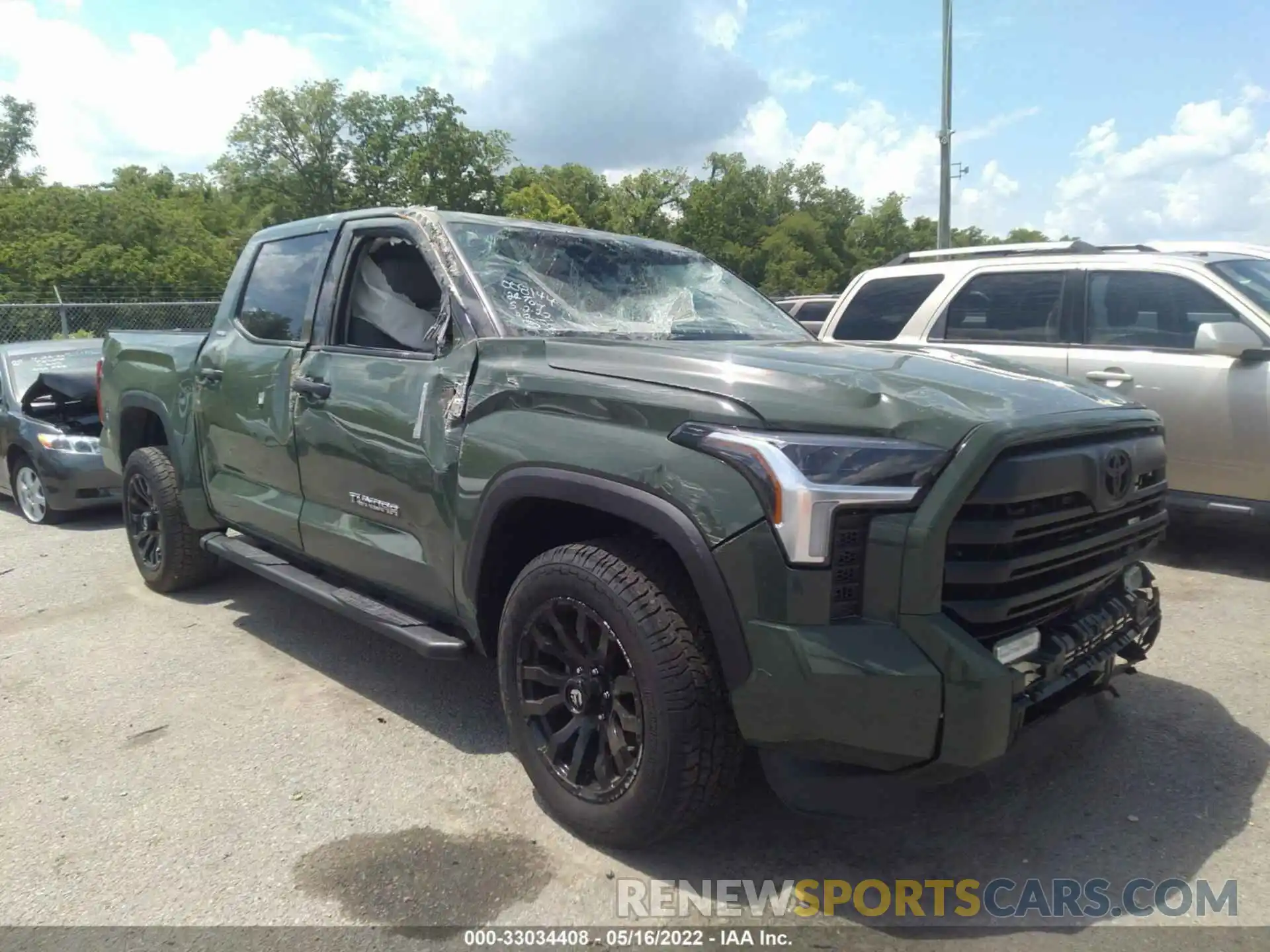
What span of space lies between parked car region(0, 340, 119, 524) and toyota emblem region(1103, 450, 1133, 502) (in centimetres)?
727

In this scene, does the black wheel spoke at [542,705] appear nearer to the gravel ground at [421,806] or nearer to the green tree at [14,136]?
the gravel ground at [421,806]

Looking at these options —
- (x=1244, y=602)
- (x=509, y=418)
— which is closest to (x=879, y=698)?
(x=509, y=418)

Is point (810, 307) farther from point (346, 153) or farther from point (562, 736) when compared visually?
point (346, 153)

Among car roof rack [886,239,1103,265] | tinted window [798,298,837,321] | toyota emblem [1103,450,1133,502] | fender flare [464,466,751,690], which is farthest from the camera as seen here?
tinted window [798,298,837,321]

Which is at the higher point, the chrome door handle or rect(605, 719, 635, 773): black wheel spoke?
the chrome door handle

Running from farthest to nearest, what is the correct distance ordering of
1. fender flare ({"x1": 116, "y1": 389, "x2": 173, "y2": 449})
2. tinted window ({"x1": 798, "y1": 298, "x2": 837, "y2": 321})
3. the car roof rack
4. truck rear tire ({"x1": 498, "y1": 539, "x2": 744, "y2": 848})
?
1. tinted window ({"x1": 798, "y1": 298, "x2": 837, "y2": 321})
2. the car roof rack
3. fender flare ({"x1": 116, "y1": 389, "x2": 173, "y2": 449})
4. truck rear tire ({"x1": 498, "y1": 539, "x2": 744, "y2": 848})

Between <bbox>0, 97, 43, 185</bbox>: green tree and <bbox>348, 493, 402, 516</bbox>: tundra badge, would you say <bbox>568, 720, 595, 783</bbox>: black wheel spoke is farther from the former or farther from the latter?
<bbox>0, 97, 43, 185</bbox>: green tree

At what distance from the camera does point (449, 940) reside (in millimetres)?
2562

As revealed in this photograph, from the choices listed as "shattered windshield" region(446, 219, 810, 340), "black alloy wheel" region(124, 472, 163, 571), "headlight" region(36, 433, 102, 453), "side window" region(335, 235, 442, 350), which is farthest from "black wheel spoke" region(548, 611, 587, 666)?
"headlight" region(36, 433, 102, 453)

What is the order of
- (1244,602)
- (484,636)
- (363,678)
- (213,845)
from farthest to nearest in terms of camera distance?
(1244,602) → (363,678) → (484,636) → (213,845)

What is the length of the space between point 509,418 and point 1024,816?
208 centimetres

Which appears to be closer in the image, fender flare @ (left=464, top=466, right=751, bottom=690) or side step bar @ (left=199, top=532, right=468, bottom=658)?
fender flare @ (left=464, top=466, right=751, bottom=690)

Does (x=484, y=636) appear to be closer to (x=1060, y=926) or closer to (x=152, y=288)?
(x=1060, y=926)

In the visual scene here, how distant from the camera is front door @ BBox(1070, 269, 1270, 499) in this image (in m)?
5.41
